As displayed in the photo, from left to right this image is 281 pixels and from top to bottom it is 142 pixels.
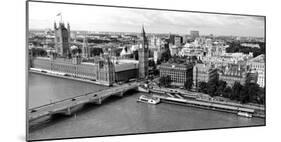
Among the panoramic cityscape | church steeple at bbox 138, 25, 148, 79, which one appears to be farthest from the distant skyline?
church steeple at bbox 138, 25, 148, 79

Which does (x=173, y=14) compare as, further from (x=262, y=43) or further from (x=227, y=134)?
(x=227, y=134)

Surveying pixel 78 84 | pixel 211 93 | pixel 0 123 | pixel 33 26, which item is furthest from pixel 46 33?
pixel 211 93

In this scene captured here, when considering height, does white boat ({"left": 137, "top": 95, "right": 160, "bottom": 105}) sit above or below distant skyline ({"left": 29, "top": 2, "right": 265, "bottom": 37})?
below

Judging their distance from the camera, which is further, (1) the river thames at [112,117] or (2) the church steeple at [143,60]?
(2) the church steeple at [143,60]

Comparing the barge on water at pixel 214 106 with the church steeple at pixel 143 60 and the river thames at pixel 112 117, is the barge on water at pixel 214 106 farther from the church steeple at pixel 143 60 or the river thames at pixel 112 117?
the church steeple at pixel 143 60

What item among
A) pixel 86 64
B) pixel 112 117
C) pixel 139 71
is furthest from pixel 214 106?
pixel 86 64

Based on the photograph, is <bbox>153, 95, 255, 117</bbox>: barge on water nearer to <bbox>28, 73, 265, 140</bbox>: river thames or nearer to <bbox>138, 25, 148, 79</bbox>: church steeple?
<bbox>28, 73, 265, 140</bbox>: river thames

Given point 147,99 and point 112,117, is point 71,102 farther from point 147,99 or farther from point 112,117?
point 147,99

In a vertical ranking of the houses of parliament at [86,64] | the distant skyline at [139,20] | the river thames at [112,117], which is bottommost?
the river thames at [112,117]

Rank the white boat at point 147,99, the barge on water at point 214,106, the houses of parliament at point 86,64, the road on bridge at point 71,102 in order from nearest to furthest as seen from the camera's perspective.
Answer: the road on bridge at point 71,102
the houses of parliament at point 86,64
the white boat at point 147,99
the barge on water at point 214,106

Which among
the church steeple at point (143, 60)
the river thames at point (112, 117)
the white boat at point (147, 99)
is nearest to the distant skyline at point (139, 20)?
the church steeple at point (143, 60)
